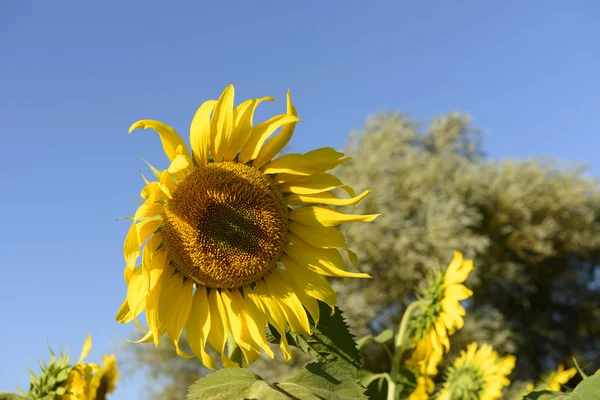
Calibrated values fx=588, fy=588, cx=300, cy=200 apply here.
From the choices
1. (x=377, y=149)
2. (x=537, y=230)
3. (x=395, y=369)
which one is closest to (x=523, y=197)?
(x=537, y=230)

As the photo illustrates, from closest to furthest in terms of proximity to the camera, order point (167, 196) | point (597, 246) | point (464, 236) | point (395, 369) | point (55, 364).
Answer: point (167, 196) → point (55, 364) → point (395, 369) → point (464, 236) → point (597, 246)

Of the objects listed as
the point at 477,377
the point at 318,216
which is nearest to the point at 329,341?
the point at 318,216

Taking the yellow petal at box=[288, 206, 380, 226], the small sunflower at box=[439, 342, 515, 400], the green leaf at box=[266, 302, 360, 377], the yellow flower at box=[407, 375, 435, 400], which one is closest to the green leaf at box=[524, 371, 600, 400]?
the green leaf at box=[266, 302, 360, 377]

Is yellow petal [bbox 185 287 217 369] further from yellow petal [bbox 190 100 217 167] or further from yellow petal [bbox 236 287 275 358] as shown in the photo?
yellow petal [bbox 190 100 217 167]

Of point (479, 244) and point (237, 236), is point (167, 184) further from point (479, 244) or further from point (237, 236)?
point (479, 244)

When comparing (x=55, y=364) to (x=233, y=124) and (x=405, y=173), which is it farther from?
(x=405, y=173)

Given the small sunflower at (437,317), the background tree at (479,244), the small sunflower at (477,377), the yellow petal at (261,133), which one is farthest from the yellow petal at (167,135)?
the background tree at (479,244)
